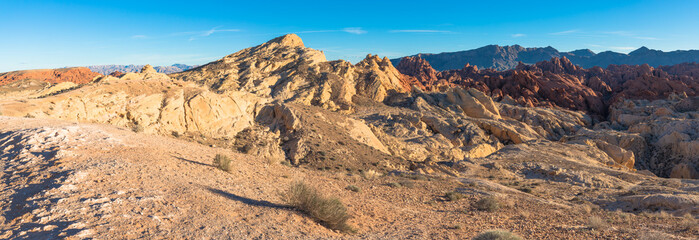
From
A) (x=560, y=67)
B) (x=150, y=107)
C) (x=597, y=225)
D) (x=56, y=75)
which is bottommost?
(x=597, y=225)

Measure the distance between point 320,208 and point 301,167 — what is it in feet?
32.3

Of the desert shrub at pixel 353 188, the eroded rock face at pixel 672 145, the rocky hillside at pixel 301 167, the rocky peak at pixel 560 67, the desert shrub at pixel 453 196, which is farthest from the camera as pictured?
the rocky peak at pixel 560 67

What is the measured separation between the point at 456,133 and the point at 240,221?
101 ft

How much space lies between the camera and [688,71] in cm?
11781

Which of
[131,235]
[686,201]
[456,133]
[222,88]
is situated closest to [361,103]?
[456,133]

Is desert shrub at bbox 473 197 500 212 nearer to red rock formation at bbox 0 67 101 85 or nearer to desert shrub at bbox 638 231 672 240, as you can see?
desert shrub at bbox 638 231 672 240

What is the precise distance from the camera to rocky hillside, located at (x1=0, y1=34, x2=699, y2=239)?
6039 mm

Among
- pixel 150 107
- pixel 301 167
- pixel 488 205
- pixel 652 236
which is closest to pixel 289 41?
pixel 150 107

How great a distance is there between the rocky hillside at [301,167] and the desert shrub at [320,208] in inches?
9.5

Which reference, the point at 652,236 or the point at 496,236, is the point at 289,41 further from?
the point at 652,236

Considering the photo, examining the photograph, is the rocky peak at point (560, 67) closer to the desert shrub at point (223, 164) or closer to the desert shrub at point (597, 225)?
the desert shrub at point (597, 225)

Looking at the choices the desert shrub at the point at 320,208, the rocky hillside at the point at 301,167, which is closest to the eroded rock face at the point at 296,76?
the rocky hillside at the point at 301,167

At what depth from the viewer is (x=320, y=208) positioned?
6938 millimetres

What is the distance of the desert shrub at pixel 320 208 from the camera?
691cm
